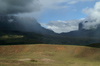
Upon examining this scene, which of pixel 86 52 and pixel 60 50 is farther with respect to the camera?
pixel 60 50

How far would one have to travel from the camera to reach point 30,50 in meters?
92.8

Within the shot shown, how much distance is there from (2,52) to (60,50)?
36958mm

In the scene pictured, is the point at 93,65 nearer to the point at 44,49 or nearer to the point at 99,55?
the point at 99,55

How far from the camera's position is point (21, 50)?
94125 mm

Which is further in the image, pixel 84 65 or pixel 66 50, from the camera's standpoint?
pixel 66 50

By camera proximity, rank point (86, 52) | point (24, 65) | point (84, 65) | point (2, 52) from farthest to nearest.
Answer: point (2, 52) → point (86, 52) → point (84, 65) → point (24, 65)

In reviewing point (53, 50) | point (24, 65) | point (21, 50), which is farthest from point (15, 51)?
point (24, 65)

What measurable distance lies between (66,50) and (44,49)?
14.6 m

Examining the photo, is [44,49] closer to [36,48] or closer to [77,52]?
[36,48]

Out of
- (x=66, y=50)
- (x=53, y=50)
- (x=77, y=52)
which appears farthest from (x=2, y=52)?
(x=77, y=52)

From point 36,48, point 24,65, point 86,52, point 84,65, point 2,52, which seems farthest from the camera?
point 36,48

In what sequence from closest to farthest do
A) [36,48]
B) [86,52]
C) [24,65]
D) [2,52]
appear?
1. [24,65]
2. [86,52]
3. [2,52]
4. [36,48]

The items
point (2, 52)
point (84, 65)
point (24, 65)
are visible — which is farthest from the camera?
point (2, 52)

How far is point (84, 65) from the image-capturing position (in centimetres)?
4975
